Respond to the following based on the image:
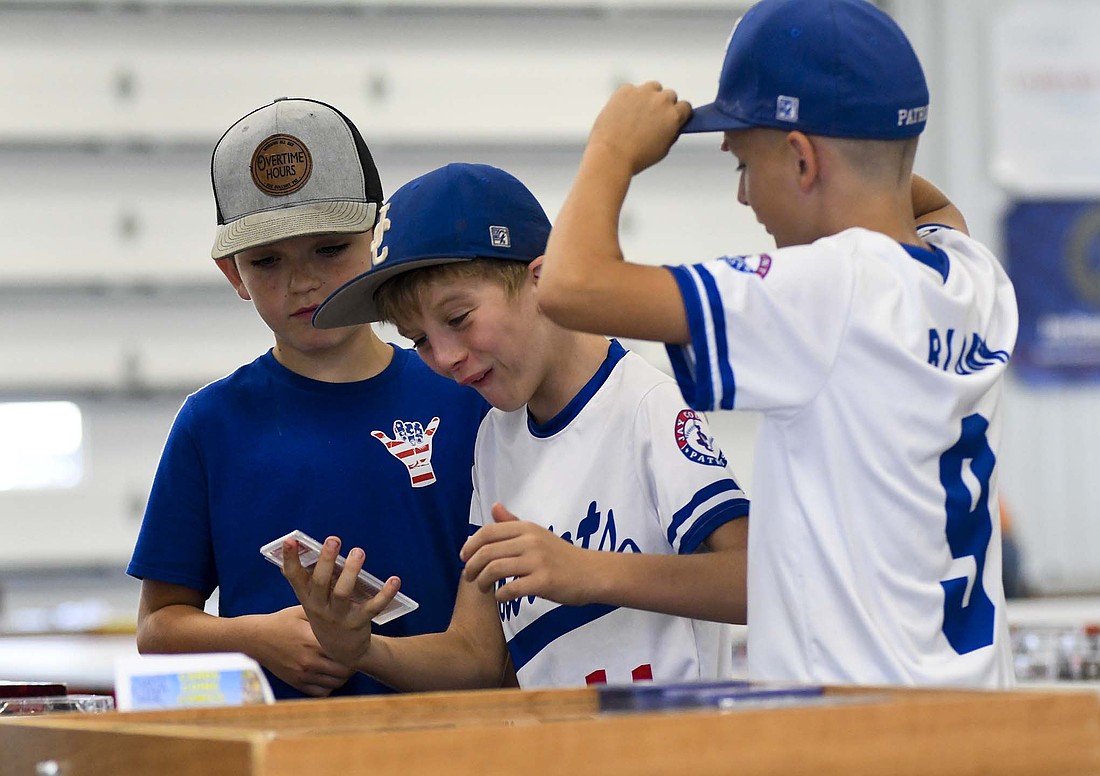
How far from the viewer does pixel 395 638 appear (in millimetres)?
1590

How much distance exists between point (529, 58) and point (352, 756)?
456 centimetres

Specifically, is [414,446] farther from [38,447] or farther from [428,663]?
[38,447]

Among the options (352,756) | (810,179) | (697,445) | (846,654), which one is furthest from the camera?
(697,445)

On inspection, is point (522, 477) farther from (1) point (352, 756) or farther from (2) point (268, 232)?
(1) point (352, 756)

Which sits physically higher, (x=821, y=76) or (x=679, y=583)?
(x=821, y=76)

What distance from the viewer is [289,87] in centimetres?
497

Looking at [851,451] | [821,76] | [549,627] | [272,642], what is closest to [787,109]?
[821,76]

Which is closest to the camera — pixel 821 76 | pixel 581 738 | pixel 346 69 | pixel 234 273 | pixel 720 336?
pixel 581 738

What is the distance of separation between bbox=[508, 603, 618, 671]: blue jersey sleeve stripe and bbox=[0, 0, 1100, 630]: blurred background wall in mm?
3548

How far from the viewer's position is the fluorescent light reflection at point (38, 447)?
16.0 feet

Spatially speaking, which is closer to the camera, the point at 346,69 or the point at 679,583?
the point at 679,583

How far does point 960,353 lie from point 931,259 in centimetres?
9

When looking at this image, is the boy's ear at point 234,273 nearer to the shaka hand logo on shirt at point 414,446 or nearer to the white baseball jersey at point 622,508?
the shaka hand logo on shirt at point 414,446

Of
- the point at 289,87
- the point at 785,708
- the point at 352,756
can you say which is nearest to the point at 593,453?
the point at 785,708
